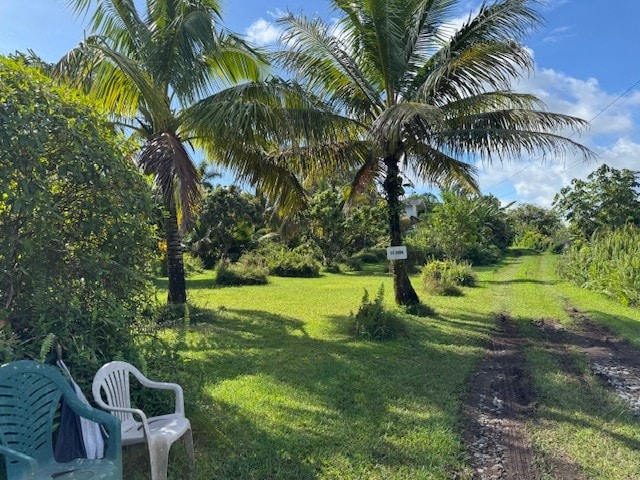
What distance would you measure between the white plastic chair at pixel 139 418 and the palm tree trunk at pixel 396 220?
8.08 meters

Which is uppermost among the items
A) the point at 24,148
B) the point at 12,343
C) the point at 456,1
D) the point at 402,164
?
the point at 456,1

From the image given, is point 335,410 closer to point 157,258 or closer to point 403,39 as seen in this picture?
point 157,258

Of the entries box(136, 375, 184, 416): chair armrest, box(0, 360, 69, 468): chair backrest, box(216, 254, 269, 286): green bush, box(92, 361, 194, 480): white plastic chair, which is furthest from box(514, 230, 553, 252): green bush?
box(0, 360, 69, 468): chair backrest

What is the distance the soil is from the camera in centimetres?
380

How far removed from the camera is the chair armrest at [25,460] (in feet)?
7.77

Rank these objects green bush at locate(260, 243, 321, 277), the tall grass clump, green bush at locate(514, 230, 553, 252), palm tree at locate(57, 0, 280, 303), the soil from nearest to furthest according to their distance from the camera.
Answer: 1. the soil
2. palm tree at locate(57, 0, 280, 303)
3. the tall grass clump
4. green bush at locate(260, 243, 321, 277)
5. green bush at locate(514, 230, 553, 252)

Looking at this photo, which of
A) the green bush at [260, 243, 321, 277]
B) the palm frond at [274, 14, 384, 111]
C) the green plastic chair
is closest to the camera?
the green plastic chair

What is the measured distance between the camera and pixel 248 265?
21.2 metres

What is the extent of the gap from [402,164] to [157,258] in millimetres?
7758

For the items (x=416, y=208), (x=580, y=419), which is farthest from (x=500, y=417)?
(x=416, y=208)

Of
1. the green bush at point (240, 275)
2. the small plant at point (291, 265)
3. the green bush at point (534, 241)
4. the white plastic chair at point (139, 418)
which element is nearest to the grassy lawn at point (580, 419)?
the white plastic chair at point (139, 418)

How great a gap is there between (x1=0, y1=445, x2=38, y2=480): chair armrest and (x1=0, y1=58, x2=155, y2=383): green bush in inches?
41.8

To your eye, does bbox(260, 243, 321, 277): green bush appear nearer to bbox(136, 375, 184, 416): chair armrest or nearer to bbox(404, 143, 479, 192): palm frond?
bbox(404, 143, 479, 192): palm frond

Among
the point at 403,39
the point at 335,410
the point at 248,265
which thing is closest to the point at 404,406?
the point at 335,410
